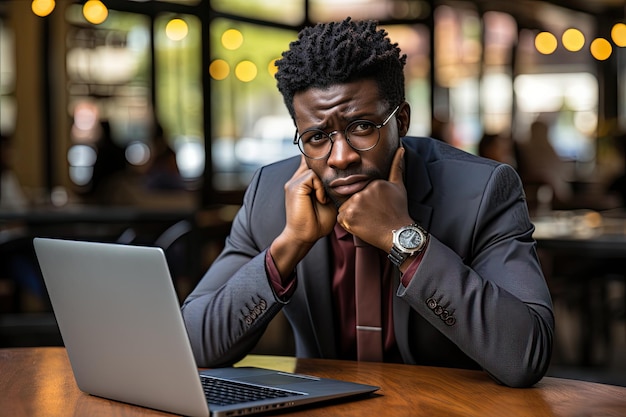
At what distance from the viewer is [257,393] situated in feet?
5.27

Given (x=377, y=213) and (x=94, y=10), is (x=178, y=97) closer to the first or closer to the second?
(x=94, y=10)

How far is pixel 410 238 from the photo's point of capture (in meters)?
1.86

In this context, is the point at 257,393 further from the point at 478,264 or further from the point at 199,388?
the point at 478,264

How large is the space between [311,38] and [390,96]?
0.20 meters

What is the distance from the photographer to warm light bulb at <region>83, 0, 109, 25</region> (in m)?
8.10

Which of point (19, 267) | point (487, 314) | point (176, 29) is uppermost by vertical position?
point (176, 29)

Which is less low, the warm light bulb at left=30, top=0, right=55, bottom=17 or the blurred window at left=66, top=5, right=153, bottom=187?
the warm light bulb at left=30, top=0, right=55, bottom=17

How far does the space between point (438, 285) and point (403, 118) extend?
43 cm

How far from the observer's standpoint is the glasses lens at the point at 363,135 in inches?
77.3

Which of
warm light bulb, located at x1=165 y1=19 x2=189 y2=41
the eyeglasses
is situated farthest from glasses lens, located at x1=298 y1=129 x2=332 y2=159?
warm light bulb, located at x1=165 y1=19 x2=189 y2=41

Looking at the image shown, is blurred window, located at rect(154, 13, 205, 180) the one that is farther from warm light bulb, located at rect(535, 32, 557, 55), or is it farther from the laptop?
the laptop

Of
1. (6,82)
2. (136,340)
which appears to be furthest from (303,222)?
(6,82)

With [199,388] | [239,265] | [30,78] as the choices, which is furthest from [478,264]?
[30,78]

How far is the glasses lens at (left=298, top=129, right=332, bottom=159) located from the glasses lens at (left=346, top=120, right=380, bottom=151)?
46 mm
